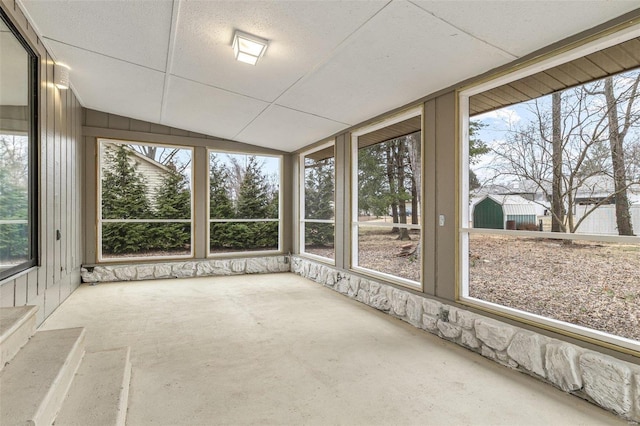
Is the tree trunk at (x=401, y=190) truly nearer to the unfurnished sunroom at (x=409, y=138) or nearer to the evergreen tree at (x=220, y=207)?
the unfurnished sunroom at (x=409, y=138)

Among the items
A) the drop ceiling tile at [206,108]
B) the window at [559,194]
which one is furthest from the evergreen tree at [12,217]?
the window at [559,194]

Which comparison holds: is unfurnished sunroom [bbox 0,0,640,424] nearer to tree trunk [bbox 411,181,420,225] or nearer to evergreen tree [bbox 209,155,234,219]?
tree trunk [bbox 411,181,420,225]

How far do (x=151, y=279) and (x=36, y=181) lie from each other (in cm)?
316

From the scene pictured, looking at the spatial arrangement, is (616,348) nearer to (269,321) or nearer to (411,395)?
(411,395)

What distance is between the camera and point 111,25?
10.1 feet

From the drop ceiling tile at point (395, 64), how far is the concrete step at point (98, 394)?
309 cm

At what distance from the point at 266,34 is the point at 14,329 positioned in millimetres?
2783

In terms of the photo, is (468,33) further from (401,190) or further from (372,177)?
(372,177)

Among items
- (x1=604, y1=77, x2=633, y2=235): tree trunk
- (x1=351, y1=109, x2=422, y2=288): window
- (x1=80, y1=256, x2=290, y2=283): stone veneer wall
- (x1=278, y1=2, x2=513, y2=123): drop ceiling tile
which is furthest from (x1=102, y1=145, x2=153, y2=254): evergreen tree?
(x1=604, y1=77, x2=633, y2=235): tree trunk

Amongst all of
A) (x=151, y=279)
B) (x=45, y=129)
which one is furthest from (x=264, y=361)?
(x=151, y=279)

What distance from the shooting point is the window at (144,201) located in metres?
5.94

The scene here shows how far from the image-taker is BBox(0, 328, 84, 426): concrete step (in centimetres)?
139

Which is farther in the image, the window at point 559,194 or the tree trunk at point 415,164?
the tree trunk at point 415,164

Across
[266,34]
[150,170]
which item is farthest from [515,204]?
[150,170]
